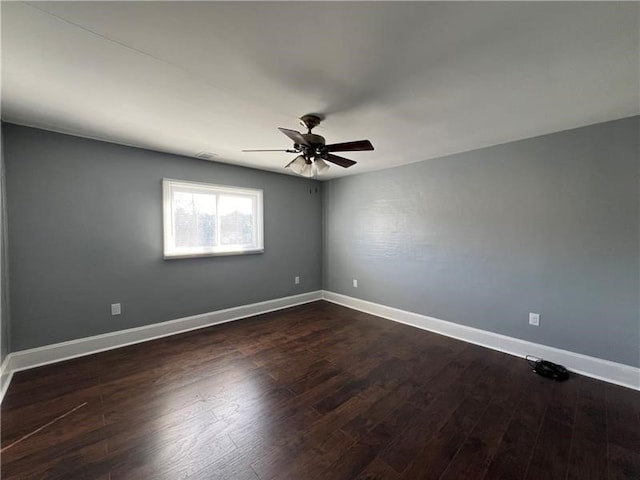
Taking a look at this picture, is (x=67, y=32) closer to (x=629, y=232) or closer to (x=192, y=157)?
(x=192, y=157)

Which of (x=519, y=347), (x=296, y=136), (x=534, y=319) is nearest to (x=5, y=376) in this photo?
(x=296, y=136)

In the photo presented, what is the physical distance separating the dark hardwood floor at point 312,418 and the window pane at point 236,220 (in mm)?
1602

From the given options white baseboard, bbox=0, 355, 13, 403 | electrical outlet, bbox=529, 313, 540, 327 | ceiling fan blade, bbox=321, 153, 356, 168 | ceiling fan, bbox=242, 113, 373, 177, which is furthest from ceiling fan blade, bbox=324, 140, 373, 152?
white baseboard, bbox=0, 355, 13, 403

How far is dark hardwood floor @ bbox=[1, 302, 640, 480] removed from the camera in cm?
141

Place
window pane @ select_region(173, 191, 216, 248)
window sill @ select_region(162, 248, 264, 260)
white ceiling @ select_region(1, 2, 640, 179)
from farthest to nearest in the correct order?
window pane @ select_region(173, 191, 216, 248) < window sill @ select_region(162, 248, 264, 260) < white ceiling @ select_region(1, 2, 640, 179)

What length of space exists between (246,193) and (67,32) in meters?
2.66

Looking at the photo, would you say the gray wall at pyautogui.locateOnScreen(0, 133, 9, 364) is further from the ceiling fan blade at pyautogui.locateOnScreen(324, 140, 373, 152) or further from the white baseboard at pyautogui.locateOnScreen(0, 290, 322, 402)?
the ceiling fan blade at pyautogui.locateOnScreen(324, 140, 373, 152)

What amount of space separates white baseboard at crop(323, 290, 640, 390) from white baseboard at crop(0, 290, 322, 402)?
6.91 feet

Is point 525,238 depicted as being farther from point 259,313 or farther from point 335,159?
point 259,313

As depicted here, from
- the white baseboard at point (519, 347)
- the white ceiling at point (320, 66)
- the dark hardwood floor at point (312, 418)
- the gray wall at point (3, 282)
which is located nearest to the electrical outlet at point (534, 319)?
the white baseboard at point (519, 347)

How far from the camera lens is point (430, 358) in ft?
8.64

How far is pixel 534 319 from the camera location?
260cm

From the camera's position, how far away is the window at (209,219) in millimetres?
3203

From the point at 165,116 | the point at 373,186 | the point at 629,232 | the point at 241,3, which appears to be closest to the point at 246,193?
the point at 165,116
